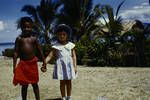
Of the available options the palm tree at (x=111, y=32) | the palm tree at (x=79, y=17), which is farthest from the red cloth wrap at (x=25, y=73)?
the palm tree at (x=79, y=17)

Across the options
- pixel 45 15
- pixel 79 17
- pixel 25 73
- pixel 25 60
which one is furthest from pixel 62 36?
pixel 45 15

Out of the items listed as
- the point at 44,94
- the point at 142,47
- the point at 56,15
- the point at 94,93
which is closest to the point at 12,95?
the point at 44,94

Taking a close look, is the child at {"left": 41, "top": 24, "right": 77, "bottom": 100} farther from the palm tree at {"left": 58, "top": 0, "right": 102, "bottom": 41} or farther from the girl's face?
the palm tree at {"left": 58, "top": 0, "right": 102, "bottom": 41}

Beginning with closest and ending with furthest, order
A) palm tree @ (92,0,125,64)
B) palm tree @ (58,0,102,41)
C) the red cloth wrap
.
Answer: the red cloth wrap
palm tree @ (92,0,125,64)
palm tree @ (58,0,102,41)

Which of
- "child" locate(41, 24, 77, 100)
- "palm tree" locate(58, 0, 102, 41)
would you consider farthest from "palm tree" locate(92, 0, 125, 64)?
"child" locate(41, 24, 77, 100)

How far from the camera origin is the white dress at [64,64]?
21.8 feet

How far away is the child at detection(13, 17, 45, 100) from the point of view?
6.43 metres

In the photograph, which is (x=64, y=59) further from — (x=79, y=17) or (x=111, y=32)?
(x=79, y=17)

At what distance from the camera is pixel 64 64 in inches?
263

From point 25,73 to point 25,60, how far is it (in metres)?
0.22

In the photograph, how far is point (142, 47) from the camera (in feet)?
63.8

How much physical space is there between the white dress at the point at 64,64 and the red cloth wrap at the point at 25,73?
1.33 feet

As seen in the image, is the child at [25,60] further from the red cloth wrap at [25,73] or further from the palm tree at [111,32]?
the palm tree at [111,32]

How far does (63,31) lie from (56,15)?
27337 mm
